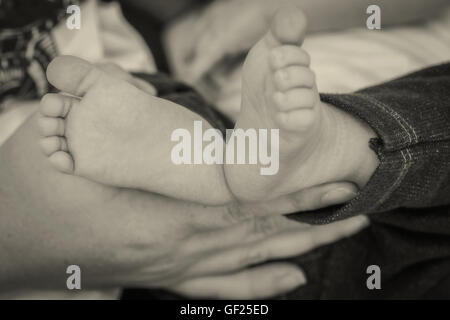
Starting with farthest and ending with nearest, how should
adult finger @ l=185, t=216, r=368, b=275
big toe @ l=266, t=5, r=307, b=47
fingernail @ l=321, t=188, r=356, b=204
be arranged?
adult finger @ l=185, t=216, r=368, b=275
fingernail @ l=321, t=188, r=356, b=204
big toe @ l=266, t=5, r=307, b=47

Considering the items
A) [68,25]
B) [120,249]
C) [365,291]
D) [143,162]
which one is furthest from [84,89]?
[365,291]

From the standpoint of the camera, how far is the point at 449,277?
23.3 inches

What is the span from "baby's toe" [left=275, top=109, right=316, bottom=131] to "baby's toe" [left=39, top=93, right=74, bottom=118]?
0.22 meters

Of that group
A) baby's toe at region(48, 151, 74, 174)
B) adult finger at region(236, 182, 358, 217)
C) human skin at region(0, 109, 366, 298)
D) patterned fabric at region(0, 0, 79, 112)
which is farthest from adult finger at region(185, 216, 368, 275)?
patterned fabric at region(0, 0, 79, 112)

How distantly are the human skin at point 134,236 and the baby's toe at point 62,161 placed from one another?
0.11 ft

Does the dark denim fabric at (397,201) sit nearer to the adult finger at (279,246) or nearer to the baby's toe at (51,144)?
the adult finger at (279,246)

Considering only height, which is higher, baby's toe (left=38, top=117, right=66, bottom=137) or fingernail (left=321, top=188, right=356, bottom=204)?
baby's toe (left=38, top=117, right=66, bottom=137)

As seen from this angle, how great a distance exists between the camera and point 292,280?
61cm

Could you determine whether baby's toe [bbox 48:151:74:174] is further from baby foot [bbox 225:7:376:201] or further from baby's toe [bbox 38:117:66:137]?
baby foot [bbox 225:7:376:201]

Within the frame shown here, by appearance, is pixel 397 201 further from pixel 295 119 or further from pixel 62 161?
pixel 62 161

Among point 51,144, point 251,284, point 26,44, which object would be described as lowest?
point 251,284

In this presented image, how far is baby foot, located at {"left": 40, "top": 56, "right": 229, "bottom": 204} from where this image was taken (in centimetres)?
43

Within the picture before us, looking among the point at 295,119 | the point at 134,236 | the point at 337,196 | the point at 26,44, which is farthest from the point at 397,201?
the point at 26,44

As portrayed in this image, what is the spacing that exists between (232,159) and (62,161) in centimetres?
17
